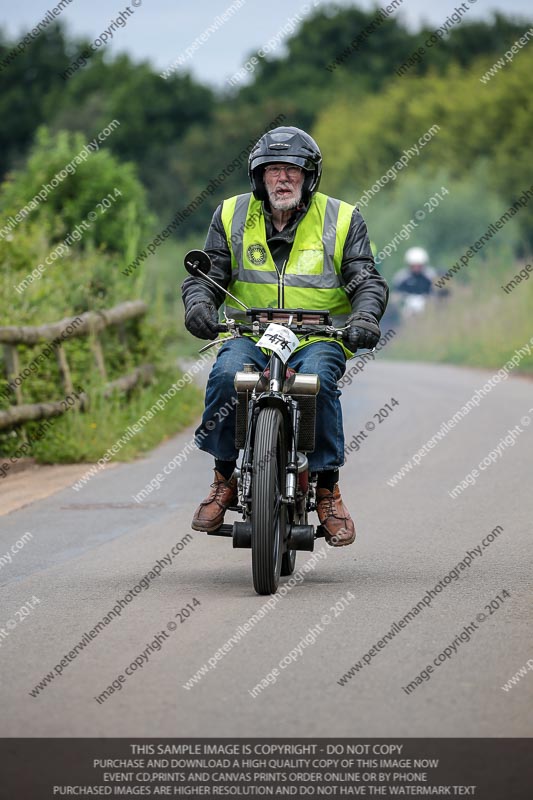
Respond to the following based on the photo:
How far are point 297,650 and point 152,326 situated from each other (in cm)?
1135

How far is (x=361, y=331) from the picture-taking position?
7.50 m

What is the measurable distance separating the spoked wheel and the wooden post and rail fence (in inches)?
232

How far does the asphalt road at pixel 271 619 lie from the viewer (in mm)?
5230

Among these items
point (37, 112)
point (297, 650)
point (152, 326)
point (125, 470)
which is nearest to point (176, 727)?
point (297, 650)

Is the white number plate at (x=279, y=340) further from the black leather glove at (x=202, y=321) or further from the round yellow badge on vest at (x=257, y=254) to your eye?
the round yellow badge on vest at (x=257, y=254)

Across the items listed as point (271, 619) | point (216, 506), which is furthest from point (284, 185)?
point (271, 619)

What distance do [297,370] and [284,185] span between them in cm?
88

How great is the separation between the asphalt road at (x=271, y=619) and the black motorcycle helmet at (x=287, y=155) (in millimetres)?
1897

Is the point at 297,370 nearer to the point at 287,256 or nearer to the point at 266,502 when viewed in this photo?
the point at 287,256

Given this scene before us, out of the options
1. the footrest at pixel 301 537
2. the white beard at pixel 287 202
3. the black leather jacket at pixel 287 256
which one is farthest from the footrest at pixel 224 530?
the white beard at pixel 287 202

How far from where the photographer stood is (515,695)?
215 inches

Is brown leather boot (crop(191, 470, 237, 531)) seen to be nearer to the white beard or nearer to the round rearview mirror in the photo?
the round rearview mirror

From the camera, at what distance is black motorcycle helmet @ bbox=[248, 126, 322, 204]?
773 cm
